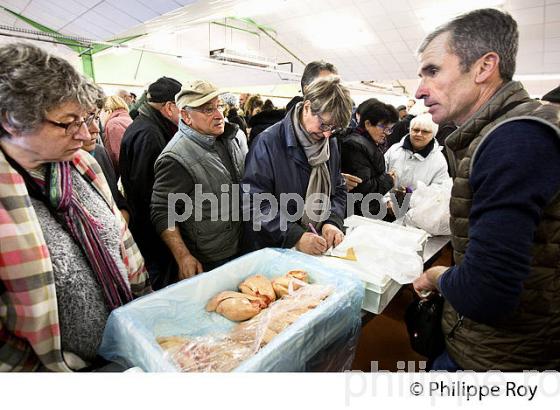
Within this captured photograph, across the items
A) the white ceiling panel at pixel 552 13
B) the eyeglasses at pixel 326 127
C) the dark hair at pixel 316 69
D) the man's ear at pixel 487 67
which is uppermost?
the white ceiling panel at pixel 552 13

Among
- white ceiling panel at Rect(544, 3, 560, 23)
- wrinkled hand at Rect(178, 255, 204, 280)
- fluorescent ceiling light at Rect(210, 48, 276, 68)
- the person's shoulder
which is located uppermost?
fluorescent ceiling light at Rect(210, 48, 276, 68)

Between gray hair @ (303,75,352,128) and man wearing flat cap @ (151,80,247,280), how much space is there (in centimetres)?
59

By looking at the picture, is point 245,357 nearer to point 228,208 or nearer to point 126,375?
point 126,375

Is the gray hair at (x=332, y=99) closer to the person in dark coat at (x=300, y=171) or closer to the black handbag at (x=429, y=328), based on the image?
the person in dark coat at (x=300, y=171)

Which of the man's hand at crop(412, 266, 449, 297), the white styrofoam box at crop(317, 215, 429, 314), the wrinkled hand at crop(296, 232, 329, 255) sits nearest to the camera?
the man's hand at crop(412, 266, 449, 297)

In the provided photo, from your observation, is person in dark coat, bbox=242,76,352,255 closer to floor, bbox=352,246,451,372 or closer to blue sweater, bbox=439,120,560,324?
blue sweater, bbox=439,120,560,324

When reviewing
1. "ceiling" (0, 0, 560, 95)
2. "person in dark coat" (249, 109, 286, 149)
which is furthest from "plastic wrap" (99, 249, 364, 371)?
"ceiling" (0, 0, 560, 95)

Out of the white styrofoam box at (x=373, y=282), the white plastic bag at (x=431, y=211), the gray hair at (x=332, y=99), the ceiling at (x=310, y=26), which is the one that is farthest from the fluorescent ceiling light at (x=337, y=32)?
the white styrofoam box at (x=373, y=282)

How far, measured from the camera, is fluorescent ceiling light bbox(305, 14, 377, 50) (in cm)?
812

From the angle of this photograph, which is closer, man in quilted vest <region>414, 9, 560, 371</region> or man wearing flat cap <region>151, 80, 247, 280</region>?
man in quilted vest <region>414, 9, 560, 371</region>

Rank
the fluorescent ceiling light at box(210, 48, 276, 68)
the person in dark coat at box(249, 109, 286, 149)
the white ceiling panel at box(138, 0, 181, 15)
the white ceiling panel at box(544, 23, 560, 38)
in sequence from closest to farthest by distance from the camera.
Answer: the person in dark coat at box(249, 109, 286, 149) < the white ceiling panel at box(138, 0, 181, 15) < the white ceiling panel at box(544, 23, 560, 38) < the fluorescent ceiling light at box(210, 48, 276, 68)

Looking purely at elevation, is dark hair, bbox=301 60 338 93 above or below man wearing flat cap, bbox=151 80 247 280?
above

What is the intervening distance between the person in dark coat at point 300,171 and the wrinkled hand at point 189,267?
1.14 feet

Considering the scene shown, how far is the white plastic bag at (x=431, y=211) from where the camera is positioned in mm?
1898
